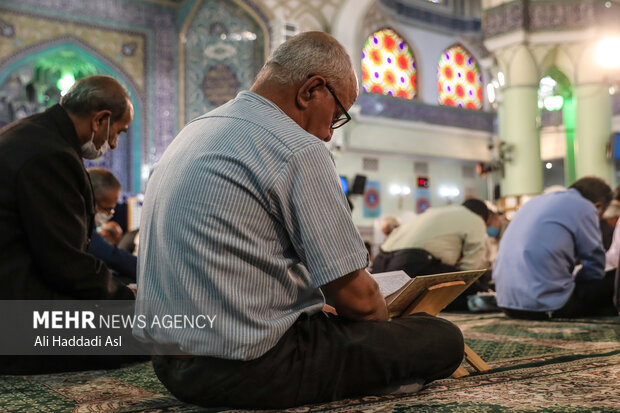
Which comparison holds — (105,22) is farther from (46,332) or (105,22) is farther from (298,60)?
(298,60)

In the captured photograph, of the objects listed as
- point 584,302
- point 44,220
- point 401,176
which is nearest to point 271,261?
point 44,220

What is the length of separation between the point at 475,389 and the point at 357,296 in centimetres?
52

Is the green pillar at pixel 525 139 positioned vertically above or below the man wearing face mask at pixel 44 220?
above

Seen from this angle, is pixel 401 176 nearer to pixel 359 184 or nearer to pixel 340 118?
pixel 359 184

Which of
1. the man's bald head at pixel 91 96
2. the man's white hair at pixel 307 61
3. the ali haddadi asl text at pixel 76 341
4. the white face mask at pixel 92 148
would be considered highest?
the man's bald head at pixel 91 96

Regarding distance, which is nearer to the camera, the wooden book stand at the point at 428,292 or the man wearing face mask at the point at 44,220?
the wooden book stand at the point at 428,292

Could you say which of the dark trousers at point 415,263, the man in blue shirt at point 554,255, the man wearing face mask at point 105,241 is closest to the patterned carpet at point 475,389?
the man in blue shirt at point 554,255

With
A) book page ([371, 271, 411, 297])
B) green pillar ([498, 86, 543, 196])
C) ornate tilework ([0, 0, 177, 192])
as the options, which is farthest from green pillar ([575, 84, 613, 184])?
book page ([371, 271, 411, 297])

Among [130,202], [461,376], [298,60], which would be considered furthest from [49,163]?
[130,202]

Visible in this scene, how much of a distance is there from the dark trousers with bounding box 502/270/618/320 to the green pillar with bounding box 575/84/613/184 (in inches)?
318

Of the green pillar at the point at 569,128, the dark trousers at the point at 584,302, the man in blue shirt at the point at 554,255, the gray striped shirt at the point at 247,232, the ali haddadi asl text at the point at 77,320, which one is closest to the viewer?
the gray striped shirt at the point at 247,232

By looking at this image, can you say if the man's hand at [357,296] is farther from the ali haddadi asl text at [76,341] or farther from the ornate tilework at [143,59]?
the ornate tilework at [143,59]

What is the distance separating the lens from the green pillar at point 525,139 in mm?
11469

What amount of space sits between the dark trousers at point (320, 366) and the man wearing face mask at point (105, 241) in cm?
208
